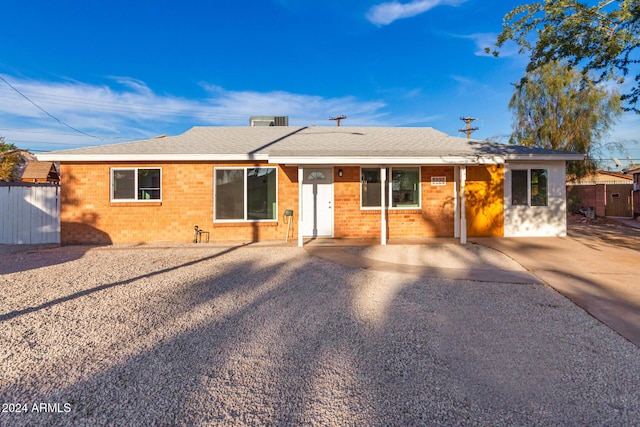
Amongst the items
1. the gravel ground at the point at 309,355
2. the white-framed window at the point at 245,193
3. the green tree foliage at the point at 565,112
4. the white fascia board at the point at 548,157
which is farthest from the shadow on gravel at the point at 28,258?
the green tree foliage at the point at 565,112

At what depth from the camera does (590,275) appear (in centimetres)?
610

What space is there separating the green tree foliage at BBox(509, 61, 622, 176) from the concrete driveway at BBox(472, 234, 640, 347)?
31.0 feet

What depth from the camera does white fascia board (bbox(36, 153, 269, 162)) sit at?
955 cm

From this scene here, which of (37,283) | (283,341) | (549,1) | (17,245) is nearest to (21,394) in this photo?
(283,341)

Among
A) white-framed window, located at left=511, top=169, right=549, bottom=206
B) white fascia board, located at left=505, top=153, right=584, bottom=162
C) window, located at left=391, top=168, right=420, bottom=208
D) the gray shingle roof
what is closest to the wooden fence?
the gray shingle roof

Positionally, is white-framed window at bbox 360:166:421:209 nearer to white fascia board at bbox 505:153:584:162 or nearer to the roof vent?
white fascia board at bbox 505:153:584:162

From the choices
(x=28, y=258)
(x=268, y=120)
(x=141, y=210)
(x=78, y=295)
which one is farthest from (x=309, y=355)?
(x=268, y=120)

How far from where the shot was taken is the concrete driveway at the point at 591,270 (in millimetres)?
4328

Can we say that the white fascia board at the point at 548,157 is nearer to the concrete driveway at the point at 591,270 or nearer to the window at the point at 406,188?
the concrete driveway at the point at 591,270

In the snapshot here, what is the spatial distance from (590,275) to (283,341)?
5.93m

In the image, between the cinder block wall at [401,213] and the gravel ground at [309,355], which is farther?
the cinder block wall at [401,213]

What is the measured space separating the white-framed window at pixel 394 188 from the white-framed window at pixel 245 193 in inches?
113

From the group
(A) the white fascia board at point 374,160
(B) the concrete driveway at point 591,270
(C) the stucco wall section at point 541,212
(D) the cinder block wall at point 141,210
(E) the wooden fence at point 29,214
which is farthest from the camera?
(C) the stucco wall section at point 541,212

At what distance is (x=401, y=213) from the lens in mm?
10695
